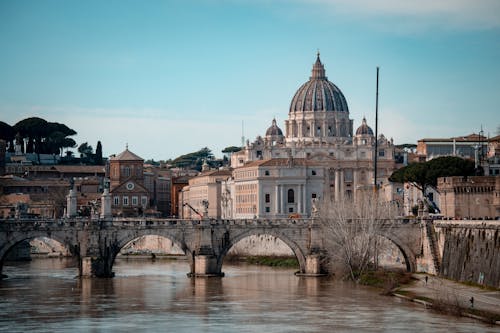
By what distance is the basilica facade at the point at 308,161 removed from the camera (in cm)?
13238

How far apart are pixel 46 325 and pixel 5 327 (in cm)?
166

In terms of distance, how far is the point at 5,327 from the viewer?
56062mm

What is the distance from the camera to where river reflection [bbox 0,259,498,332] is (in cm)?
5609

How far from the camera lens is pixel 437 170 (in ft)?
323

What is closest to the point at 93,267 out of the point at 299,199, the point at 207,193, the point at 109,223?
the point at 109,223

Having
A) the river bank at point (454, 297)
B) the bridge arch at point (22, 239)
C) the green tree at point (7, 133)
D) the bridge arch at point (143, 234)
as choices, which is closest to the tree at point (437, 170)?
the bridge arch at point (143, 234)

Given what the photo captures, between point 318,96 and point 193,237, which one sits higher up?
point 318,96

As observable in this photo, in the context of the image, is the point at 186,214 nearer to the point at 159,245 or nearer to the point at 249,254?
the point at 159,245

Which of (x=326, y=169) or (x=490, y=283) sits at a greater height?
(x=326, y=169)

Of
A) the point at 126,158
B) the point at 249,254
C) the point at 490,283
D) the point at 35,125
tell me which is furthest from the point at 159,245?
the point at 35,125

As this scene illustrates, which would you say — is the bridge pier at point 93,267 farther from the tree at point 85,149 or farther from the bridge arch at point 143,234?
the tree at point 85,149

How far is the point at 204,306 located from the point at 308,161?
7777 cm

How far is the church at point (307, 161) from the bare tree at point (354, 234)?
20641mm

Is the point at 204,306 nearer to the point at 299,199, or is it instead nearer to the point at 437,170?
the point at 437,170
